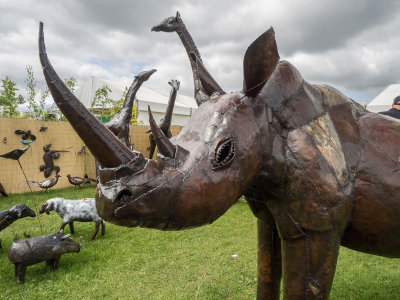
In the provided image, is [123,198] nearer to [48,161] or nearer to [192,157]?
[192,157]

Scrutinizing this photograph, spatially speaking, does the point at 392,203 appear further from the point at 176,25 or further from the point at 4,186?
the point at 4,186

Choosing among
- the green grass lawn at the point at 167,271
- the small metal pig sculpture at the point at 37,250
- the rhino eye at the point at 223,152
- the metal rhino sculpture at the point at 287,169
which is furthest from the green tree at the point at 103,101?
the rhino eye at the point at 223,152

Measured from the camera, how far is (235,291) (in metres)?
3.67

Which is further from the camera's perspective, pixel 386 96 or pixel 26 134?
pixel 386 96

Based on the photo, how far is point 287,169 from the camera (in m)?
1.50

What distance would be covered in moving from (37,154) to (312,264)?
9651mm

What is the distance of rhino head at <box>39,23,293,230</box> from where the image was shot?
3.57 ft

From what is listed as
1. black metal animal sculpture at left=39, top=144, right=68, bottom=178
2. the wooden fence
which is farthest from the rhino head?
black metal animal sculpture at left=39, top=144, right=68, bottom=178

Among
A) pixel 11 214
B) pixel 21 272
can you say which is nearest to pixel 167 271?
pixel 21 272

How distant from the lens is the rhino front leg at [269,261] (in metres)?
2.16

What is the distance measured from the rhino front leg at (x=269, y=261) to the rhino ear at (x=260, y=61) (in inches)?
44.3

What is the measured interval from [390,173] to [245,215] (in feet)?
19.1

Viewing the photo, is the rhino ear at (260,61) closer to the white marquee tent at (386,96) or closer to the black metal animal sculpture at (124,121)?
the black metal animal sculpture at (124,121)

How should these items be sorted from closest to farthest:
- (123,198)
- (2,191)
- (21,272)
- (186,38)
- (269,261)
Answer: (123,198), (186,38), (269,261), (21,272), (2,191)
